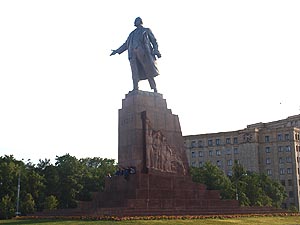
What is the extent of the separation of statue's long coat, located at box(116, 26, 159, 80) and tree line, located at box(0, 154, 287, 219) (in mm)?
15963

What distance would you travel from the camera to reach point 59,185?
129 feet

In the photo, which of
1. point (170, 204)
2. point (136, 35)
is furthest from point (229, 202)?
point (136, 35)

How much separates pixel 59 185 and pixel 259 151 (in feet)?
132

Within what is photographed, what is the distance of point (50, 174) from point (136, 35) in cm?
2098

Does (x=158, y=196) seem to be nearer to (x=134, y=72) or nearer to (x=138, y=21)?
(x=134, y=72)

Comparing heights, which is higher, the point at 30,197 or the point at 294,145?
the point at 294,145

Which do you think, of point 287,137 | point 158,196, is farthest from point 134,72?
point 287,137

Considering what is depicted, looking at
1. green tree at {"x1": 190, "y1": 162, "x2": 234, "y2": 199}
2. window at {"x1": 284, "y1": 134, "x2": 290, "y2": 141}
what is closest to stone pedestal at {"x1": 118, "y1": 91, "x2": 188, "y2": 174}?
green tree at {"x1": 190, "y1": 162, "x2": 234, "y2": 199}

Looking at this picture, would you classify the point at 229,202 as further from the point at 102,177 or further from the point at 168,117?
the point at 102,177

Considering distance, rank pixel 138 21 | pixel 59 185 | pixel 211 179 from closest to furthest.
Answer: pixel 138 21, pixel 59 185, pixel 211 179

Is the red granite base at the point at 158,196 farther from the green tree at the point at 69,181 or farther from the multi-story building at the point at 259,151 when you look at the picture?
the multi-story building at the point at 259,151

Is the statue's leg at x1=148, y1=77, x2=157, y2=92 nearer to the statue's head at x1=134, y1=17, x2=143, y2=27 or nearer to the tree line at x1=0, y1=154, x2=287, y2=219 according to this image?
the statue's head at x1=134, y1=17, x2=143, y2=27

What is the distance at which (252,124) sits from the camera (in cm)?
7794

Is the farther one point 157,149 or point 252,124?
point 252,124
